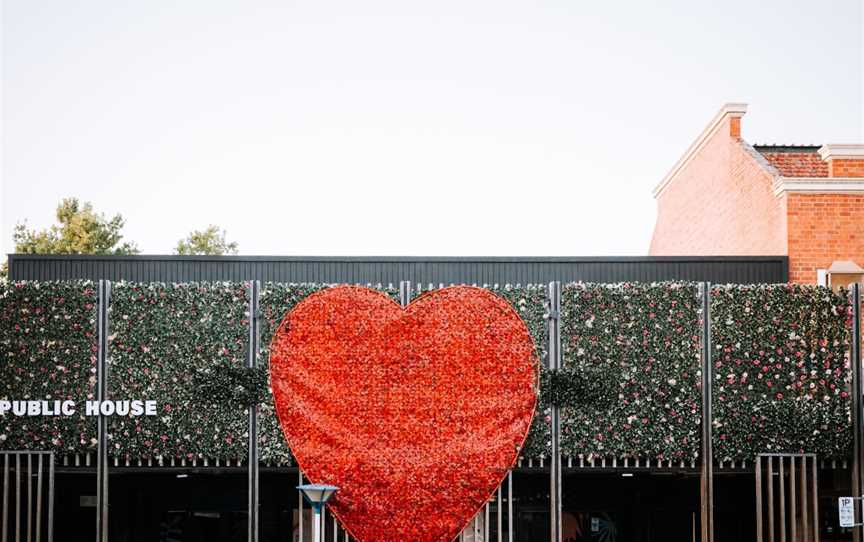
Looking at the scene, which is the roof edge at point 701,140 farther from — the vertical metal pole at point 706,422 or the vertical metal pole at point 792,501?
the vertical metal pole at point 792,501

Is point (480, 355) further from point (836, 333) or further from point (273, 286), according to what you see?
point (836, 333)

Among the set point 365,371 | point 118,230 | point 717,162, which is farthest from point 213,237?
point 365,371

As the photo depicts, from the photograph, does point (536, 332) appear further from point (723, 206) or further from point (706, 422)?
point (723, 206)

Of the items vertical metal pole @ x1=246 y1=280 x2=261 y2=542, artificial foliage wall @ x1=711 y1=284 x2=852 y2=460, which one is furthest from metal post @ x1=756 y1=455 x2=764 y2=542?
vertical metal pole @ x1=246 y1=280 x2=261 y2=542

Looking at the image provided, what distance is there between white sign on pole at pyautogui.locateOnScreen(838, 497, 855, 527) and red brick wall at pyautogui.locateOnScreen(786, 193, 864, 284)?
4502 millimetres

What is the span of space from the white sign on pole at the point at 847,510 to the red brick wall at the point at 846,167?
22.3 feet

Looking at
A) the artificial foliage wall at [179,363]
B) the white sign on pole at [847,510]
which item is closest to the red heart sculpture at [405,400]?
the artificial foliage wall at [179,363]

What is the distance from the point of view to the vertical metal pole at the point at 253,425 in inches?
721

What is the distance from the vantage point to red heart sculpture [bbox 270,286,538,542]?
18.5 metres

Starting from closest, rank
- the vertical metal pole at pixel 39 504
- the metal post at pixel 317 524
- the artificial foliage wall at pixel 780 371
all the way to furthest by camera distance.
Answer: the metal post at pixel 317 524 < the vertical metal pole at pixel 39 504 < the artificial foliage wall at pixel 780 371

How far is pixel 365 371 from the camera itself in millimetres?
18609

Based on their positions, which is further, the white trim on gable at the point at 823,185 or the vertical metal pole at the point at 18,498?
the white trim on gable at the point at 823,185

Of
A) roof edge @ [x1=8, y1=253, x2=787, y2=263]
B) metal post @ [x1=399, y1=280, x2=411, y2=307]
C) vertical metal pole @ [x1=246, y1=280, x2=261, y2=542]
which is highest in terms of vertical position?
roof edge @ [x1=8, y1=253, x2=787, y2=263]

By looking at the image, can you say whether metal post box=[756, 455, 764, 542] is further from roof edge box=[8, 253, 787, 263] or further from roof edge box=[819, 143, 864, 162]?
roof edge box=[819, 143, 864, 162]
